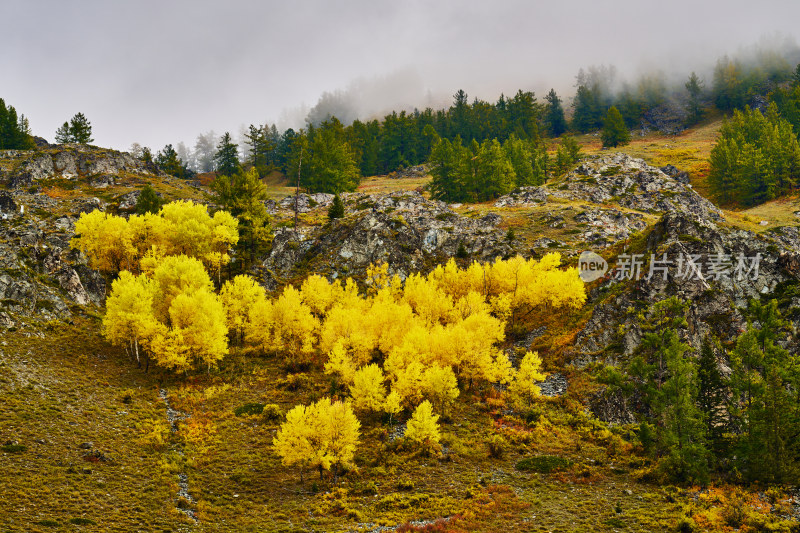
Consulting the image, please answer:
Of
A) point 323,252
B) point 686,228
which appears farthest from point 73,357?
point 686,228

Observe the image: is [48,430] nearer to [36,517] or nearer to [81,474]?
[81,474]

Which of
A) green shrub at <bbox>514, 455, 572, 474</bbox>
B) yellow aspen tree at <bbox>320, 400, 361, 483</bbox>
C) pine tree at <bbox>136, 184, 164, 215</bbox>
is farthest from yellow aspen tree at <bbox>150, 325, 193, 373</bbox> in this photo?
pine tree at <bbox>136, 184, 164, 215</bbox>

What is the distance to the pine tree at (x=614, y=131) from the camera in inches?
6161

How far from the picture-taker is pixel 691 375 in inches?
1486

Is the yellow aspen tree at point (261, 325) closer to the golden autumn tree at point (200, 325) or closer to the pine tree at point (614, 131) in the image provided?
the golden autumn tree at point (200, 325)

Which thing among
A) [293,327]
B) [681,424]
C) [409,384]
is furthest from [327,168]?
[681,424]

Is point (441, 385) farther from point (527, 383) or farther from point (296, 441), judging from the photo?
point (296, 441)

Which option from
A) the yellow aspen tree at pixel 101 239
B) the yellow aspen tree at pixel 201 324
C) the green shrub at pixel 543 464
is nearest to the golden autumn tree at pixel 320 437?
the green shrub at pixel 543 464

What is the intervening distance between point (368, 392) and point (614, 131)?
479 ft

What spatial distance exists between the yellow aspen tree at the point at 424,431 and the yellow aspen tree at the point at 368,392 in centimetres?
526

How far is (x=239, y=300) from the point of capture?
213 ft

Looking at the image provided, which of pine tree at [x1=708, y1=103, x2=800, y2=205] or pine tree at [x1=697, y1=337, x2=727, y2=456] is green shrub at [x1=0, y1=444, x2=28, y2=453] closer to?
pine tree at [x1=697, y1=337, x2=727, y2=456]

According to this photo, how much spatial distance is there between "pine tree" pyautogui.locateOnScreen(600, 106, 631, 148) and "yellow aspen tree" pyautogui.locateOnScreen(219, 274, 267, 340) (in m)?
139

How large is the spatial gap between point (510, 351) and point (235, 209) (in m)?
55.5
